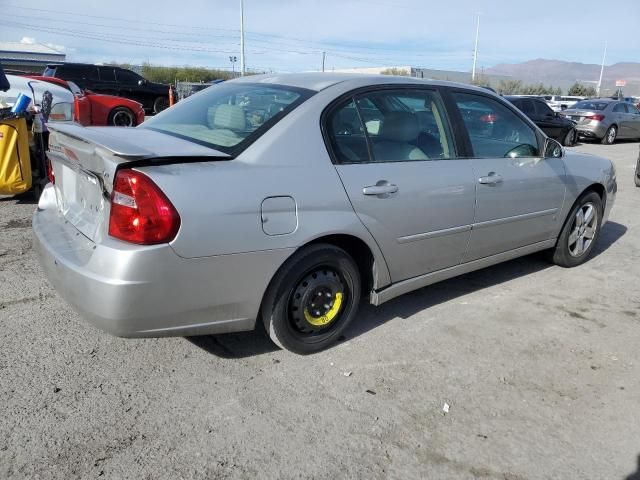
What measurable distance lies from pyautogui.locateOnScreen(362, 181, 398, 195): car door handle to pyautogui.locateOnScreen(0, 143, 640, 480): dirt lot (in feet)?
3.19

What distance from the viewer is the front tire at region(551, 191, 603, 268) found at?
4848mm

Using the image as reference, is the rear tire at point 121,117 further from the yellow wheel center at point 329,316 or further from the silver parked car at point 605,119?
the silver parked car at point 605,119

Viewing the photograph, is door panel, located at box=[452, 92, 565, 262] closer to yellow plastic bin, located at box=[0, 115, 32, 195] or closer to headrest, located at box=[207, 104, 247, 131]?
headrest, located at box=[207, 104, 247, 131]

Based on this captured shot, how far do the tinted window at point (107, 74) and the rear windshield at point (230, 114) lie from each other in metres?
17.3

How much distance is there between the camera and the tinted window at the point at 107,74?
18906 mm

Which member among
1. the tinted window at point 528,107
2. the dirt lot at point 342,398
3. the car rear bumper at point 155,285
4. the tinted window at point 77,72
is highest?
the tinted window at point 77,72

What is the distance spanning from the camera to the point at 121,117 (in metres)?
12.1

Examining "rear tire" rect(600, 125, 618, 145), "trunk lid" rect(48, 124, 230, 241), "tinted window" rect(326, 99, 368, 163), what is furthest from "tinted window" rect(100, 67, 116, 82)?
"tinted window" rect(326, 99, 368, 163)

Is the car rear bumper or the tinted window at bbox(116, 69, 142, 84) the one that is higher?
the tinted window at bbox(116, 69, 142, 84)

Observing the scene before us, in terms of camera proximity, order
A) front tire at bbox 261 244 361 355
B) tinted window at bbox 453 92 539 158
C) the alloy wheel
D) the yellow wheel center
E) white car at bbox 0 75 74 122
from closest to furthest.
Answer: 1. front tire at bbox 261 244 361 355
2. the yellow wheel center
3. tinted window at bbox 453 92 539 158
4. the alloy wheel
5. white car at bbox 0 75 74 122

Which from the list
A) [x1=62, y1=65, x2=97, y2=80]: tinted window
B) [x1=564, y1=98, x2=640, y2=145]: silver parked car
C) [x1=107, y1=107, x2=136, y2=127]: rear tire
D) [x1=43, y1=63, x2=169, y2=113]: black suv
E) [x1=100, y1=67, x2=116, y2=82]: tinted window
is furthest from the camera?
[x1=100, y1=67, x2=116, y2=82]: tinted window

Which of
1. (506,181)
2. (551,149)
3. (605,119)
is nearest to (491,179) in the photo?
(506,181)

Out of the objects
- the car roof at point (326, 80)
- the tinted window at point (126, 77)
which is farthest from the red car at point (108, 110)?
the car roof at point (326, 80)

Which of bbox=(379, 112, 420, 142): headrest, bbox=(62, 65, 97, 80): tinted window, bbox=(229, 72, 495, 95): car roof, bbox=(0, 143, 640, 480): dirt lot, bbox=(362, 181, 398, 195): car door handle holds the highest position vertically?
bbox=(62, 65, 97, 80): tinted window
